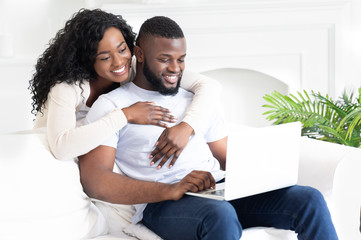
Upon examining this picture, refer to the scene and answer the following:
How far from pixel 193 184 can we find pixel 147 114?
1.03 ft

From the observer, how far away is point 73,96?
1919mm

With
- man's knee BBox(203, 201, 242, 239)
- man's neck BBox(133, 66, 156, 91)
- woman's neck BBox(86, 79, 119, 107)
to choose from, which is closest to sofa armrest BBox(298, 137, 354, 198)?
man's knee BBox(203, 201, 242, 239)

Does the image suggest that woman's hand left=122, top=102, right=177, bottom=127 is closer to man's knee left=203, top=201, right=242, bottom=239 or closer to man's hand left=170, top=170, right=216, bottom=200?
man's hand left=170, top=170, right=216, bottom=200

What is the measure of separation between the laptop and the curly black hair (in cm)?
61

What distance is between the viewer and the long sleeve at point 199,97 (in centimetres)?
194

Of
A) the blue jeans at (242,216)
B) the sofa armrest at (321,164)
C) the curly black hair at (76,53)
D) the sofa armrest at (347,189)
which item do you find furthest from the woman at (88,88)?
the sofa armrest at (347,189)

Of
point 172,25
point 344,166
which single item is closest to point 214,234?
point 344,166

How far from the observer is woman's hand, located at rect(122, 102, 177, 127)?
1.86 metres

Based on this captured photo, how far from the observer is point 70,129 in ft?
5.90

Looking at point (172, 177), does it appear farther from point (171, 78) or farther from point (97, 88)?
point (97, 88)

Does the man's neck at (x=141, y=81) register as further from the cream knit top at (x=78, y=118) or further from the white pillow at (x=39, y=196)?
the white pillow at (x=39, y=196)

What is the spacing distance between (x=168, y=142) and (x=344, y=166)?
619 millimetres

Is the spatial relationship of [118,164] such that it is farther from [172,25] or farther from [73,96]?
[172,25]

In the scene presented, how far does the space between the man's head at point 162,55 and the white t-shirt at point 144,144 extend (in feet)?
0.18
